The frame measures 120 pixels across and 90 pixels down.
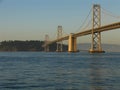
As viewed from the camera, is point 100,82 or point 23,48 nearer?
point 100,82

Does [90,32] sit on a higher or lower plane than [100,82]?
higher

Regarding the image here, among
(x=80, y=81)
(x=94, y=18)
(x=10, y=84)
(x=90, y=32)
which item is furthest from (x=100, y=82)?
(x=94, y=18)

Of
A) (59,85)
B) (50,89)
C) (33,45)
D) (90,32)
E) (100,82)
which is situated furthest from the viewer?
(33,45)

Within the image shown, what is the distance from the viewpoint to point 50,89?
18.0 meters

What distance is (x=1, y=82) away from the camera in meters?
20.5

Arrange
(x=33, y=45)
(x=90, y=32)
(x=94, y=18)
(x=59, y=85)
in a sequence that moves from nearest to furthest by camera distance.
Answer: (x=59, y=85) < (x=90, y=32) < (x=94, y=18) < (x=33, y=45)

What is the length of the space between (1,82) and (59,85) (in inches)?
118

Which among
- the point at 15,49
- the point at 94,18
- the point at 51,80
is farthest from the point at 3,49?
the point at 51,80

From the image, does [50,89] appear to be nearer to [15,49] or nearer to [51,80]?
[51,80]

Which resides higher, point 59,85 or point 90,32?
point 90,32

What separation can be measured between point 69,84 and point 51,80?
2.04 m

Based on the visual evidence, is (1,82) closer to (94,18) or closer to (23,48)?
(94,18)

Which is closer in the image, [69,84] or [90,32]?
[69,84]


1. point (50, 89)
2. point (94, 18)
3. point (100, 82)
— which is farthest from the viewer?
point (94, 18)
